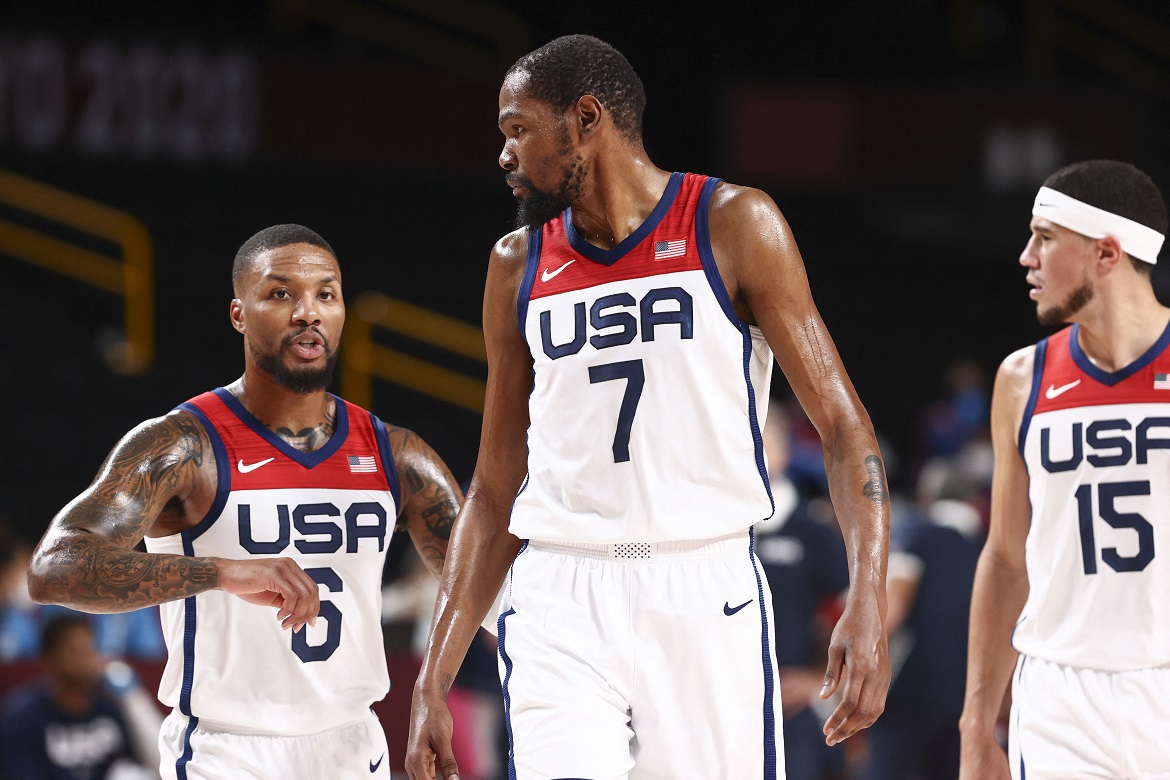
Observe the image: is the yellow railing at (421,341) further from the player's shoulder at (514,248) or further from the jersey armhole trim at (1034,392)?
the player's shoulder at (514,248)

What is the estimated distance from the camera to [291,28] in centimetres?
1573

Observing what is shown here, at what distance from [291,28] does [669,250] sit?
12851 mm

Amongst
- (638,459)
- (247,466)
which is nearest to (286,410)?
(247,466)

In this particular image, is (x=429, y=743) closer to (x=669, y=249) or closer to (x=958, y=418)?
(x=669, y=249)

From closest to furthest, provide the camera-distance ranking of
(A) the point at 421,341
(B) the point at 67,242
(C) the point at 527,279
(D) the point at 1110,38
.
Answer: (C) the point at 527,279 → (B) the point at 67,242 → (A) the point at 421,341 → (D) the point at 1110,38

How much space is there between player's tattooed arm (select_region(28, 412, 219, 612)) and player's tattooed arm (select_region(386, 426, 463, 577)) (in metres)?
0.63

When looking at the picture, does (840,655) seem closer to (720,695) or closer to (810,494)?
(720,695)

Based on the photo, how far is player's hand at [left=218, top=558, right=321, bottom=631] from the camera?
386 cm

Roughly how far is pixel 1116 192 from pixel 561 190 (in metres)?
1.95

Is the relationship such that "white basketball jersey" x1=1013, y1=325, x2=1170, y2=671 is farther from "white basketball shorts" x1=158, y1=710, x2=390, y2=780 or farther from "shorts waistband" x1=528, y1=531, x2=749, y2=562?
"white basketball shorts" x1=158, y1=710, x2=390, y2=780

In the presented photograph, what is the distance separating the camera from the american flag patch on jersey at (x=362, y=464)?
4.51m

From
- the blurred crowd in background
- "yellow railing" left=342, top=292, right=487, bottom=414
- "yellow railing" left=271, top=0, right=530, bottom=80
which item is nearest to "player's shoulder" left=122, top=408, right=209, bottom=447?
the blurred crowd in background

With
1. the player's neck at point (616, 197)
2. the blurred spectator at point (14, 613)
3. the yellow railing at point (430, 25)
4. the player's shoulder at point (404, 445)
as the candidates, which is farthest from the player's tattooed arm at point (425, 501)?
the yellow railing at point (430, 25)

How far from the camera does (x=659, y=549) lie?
142 inches
